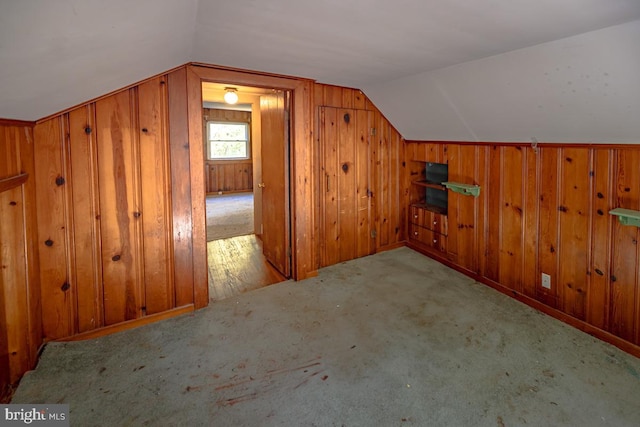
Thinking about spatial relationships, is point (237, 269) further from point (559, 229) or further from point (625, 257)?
point (625, 257)

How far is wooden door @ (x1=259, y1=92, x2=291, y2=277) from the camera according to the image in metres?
3.48

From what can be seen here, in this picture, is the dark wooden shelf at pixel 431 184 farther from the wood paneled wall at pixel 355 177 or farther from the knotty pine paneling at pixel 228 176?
the knotty pine paneling at pixel 228 176

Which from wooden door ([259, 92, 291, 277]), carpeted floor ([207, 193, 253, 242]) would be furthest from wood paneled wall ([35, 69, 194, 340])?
carpeted floor ([207, 193, 253, 242])

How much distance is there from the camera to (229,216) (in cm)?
669

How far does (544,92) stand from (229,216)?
221 inches

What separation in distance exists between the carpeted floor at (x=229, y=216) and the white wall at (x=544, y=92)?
3.39 metres

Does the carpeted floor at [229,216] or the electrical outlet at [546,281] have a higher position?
the carpeted floor at [229,216]

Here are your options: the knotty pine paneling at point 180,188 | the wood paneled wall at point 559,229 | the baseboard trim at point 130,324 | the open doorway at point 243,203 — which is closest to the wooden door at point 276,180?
the open doorway at point 243,203

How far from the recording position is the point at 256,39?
215cm

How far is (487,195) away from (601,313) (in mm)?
1358

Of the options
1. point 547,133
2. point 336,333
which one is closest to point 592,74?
point 547,133

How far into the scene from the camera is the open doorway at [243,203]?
3.55 metres

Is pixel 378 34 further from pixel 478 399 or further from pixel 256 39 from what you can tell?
pixel 478 399

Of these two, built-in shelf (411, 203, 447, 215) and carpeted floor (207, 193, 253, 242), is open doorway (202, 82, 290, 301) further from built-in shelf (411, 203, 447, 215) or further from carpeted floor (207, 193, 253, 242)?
built-in shelf (411, 203, 447, 215)
